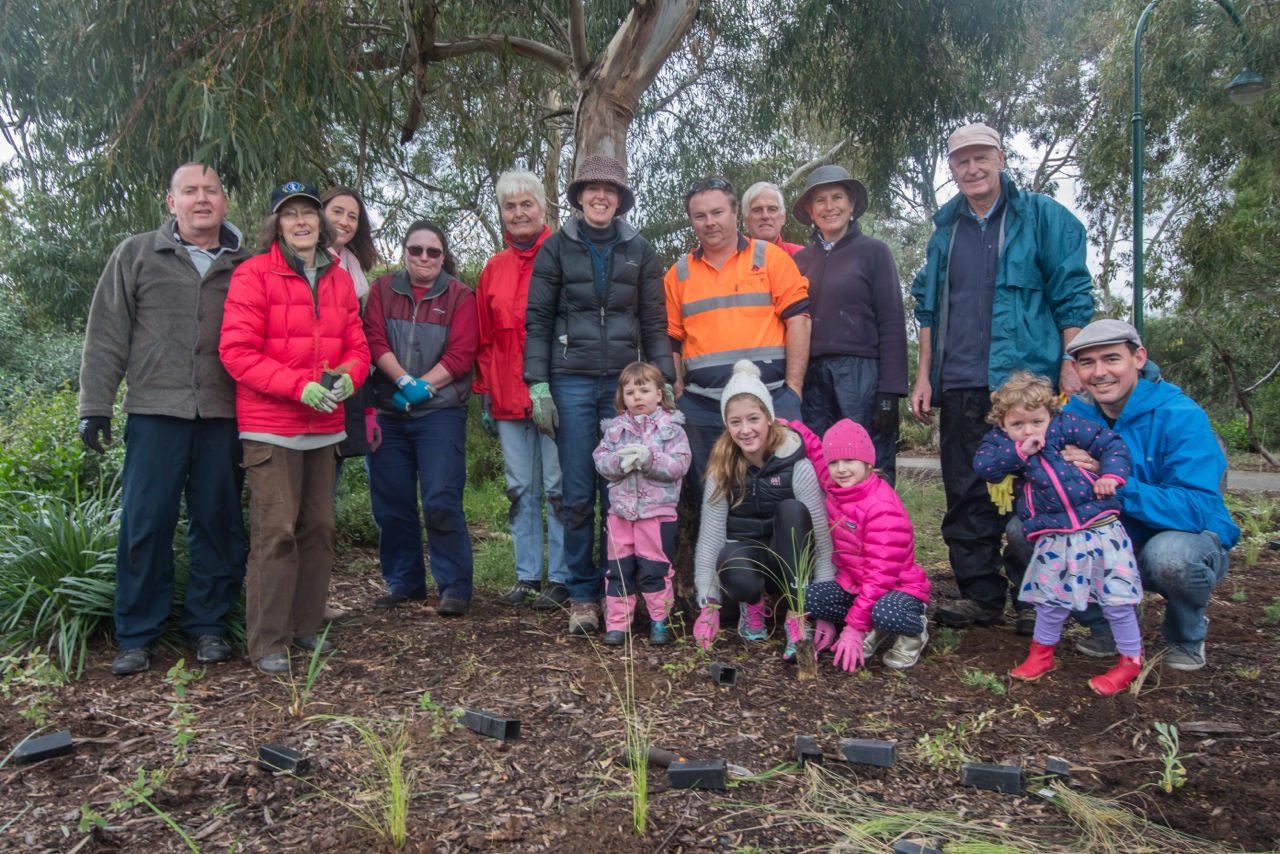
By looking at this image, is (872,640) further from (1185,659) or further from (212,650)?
(212,650)

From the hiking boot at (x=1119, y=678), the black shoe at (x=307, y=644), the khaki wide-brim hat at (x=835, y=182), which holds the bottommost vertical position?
the black shoe at (x=307, y=644)

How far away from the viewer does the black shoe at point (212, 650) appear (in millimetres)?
3934

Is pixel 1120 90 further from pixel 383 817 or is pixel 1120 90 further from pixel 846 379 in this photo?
pixel 383 817

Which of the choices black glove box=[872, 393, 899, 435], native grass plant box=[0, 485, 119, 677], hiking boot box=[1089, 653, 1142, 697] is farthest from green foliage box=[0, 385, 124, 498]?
hiking boot box=[1089, 653, 1142, 697]

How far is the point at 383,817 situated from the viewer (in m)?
2.56

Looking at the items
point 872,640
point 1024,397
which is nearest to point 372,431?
point 872,640

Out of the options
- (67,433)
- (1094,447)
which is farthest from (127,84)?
(1094,447)

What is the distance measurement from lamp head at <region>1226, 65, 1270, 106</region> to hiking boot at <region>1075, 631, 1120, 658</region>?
30.7ft

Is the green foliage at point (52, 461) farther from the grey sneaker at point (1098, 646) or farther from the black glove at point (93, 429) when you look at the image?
the grey sneaker at point (1098, 646)

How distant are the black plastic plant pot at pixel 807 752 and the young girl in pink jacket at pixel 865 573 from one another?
0.92 metres

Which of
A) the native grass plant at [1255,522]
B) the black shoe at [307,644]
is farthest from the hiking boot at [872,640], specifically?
the native grass plant at [1255,522]

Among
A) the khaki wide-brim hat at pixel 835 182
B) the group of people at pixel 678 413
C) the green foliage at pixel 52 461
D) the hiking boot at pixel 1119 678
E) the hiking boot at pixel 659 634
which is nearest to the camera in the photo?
the hiking boot at pixel 1119 678

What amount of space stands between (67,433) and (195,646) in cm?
234

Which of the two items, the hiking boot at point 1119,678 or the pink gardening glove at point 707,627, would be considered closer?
the hiking boot at point 1119,678
